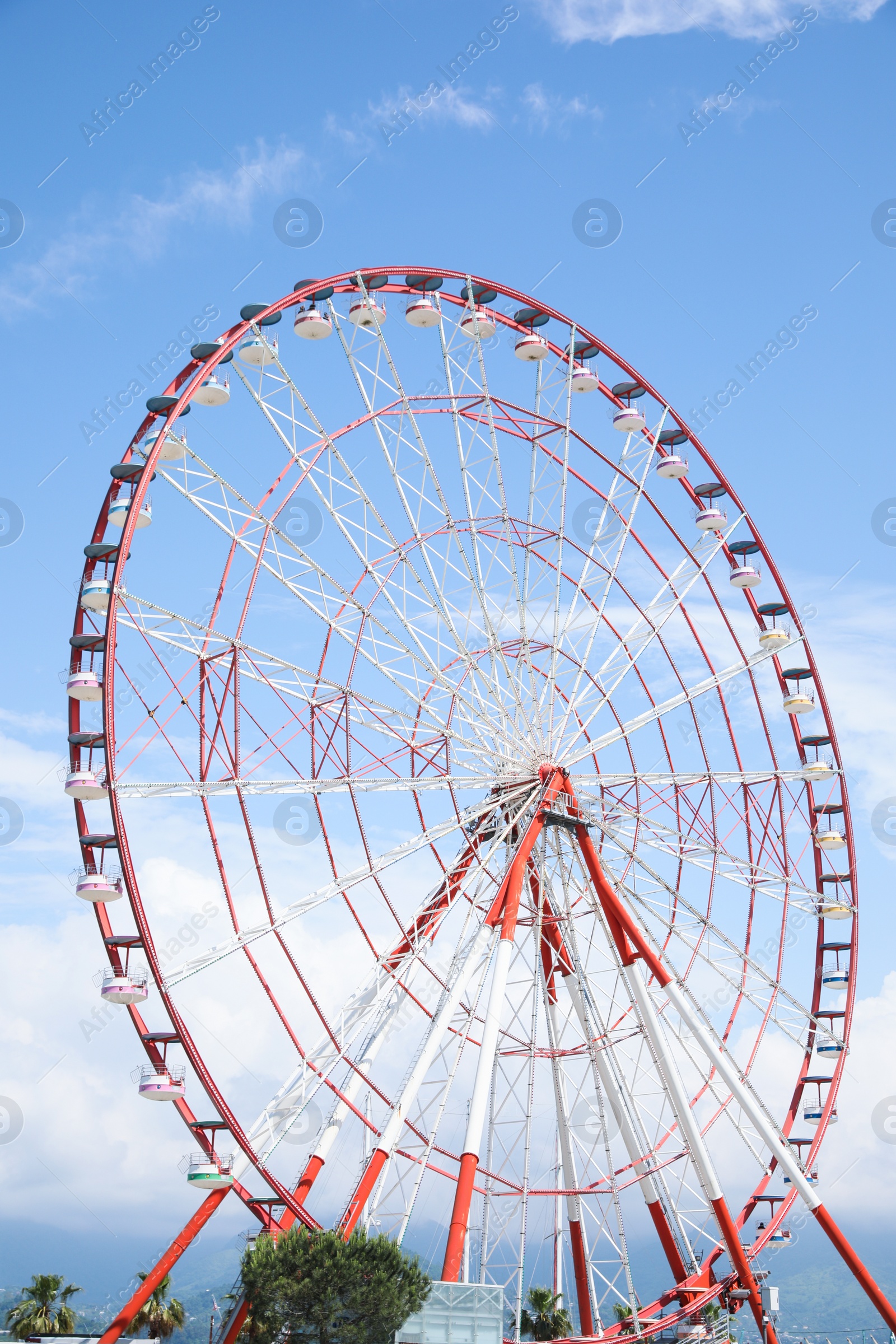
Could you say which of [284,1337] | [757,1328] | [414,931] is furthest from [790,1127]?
[284,1337]

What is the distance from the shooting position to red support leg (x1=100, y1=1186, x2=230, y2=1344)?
2848cm

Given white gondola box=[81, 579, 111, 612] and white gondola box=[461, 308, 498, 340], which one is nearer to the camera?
white gondola box=[81, 579, 111, 612]

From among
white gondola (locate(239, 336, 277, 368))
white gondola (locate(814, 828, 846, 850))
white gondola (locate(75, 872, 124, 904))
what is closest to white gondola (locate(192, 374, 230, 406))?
white gondola (locate(239, 336, 277, 368))

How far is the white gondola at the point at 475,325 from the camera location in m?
41.0

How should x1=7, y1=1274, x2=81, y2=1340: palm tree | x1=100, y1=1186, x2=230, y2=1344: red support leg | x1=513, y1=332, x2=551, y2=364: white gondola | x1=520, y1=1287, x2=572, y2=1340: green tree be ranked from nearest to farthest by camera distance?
x1=100, y1=1186, x2=230, y2=1344: red support leg
x1=7, y1=1274, x2=81, y2=1340: palm tree
x1=513, y1=332, x2=551, y2=364: white gondola
x1=520, y1=1287, x2=572, y2=1340: green tree

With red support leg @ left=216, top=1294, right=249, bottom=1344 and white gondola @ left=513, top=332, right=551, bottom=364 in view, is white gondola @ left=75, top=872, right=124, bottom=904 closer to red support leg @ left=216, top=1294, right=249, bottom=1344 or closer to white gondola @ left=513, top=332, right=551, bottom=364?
red support leg @ left=216, top=1294, right=249, bottom=1344

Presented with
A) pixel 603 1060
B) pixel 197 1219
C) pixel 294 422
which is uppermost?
pixel 294 422

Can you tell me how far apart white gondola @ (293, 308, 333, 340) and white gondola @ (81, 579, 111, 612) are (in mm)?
9498

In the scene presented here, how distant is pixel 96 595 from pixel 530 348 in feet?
54.6

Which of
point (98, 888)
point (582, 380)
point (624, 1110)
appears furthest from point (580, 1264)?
point (582, 380)

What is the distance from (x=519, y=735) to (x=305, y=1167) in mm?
12875

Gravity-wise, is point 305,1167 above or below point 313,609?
below

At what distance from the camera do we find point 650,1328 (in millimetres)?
34531

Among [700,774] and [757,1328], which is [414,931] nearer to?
[700,774]
